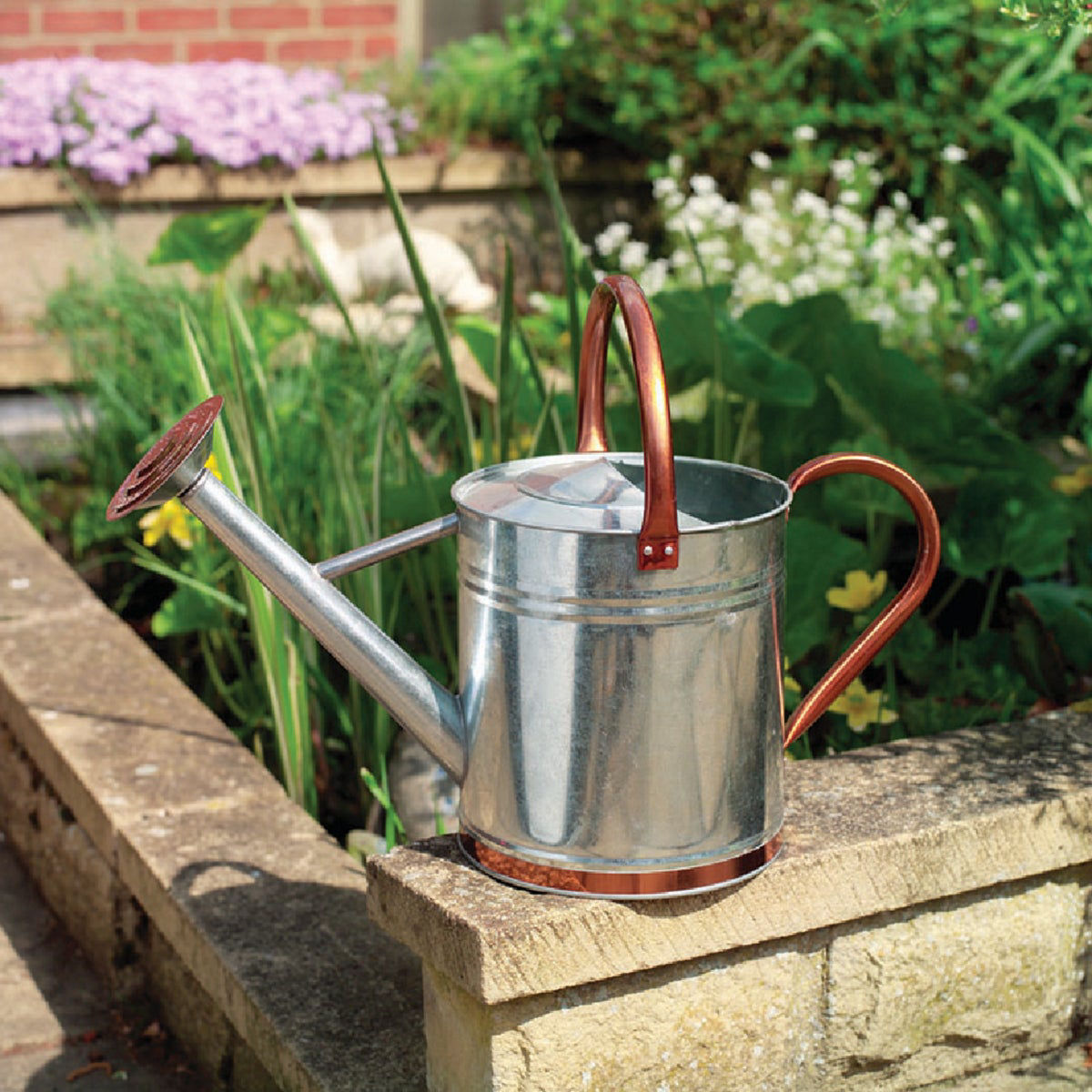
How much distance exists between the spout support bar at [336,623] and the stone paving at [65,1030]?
2.32 feet

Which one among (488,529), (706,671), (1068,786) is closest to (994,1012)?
(1068,786)

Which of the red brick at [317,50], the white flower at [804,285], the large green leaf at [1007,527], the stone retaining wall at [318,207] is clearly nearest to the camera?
the large green leaf at [1007,527]

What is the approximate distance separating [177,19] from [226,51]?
0.19 meters

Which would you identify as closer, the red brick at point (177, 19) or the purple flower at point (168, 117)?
the purple flower at point (168, 117)

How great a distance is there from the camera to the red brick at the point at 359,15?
5289 millimetres

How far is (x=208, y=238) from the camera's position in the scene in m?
2.33

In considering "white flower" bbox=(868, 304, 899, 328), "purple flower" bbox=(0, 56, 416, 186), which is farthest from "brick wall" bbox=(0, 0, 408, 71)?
"white flower" bbox=(868, 304, 899, 328)

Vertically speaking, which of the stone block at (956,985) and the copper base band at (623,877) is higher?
the copper base band at (623,877)

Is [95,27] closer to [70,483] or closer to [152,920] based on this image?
[70,483]

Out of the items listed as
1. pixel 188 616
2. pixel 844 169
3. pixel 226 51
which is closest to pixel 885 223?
pixel 844 169

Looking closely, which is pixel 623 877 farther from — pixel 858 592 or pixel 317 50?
pixel 317 50

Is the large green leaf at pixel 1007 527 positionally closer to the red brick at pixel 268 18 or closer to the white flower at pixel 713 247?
the white flower at pixel 713 247

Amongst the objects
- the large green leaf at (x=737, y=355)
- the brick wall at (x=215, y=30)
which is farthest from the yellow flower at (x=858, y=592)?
the brick wall at (x=215, y=30)

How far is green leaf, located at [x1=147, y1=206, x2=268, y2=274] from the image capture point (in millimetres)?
2273
